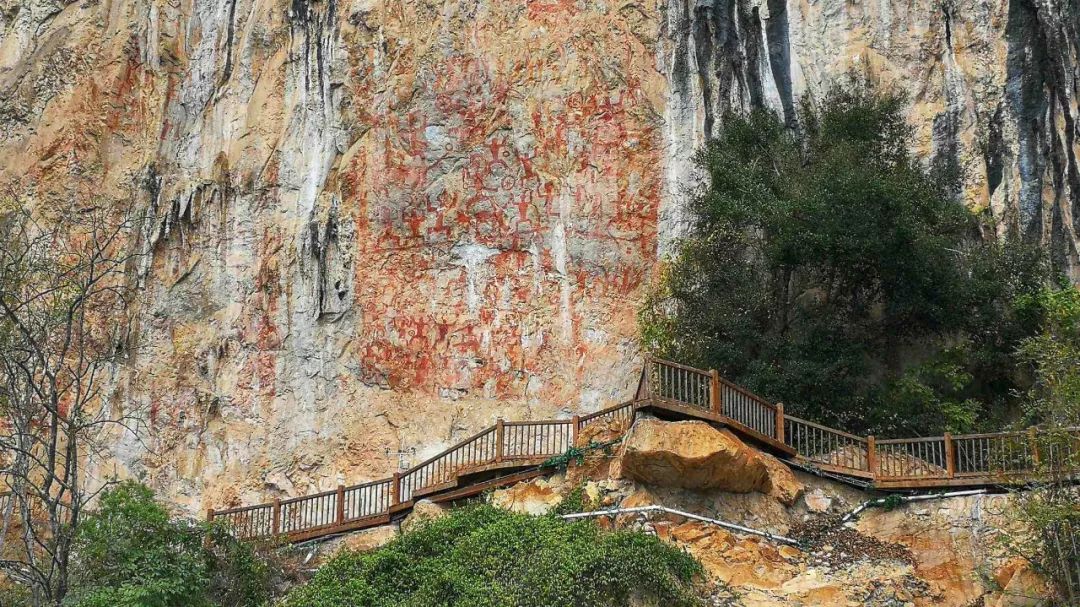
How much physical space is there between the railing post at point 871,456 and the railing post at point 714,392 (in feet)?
7.54

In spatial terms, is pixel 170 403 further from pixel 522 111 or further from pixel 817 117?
pixel 817 117

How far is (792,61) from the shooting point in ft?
86.6

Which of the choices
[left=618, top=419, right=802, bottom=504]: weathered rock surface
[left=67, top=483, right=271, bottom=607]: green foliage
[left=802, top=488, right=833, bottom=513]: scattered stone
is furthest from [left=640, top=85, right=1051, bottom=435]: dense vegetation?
[left=67, top=483, right=271, bottom=607]: green foliage

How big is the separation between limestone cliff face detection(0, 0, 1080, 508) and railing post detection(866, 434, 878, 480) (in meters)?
5.83

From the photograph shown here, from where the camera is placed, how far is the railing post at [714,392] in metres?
20.1

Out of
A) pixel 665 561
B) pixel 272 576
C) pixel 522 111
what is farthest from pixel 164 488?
pixel 665 561

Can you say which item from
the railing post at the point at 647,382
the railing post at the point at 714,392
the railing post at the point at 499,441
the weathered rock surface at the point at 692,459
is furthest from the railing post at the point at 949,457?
the railing post at the point at 499,441

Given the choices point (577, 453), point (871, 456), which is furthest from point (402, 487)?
point (871, 456)

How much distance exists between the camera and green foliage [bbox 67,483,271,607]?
18.0 meters

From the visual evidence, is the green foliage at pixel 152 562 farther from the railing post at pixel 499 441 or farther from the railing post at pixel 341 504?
the railing post at pixel 499 441

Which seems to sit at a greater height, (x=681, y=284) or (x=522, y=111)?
(x=522, y=111)

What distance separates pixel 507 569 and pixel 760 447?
4797 mm

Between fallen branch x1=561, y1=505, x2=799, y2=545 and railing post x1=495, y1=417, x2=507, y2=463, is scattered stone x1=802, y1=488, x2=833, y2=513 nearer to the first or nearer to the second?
fallen branch x1=561, y1=505, x2=799, y2=545

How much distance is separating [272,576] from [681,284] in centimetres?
866
